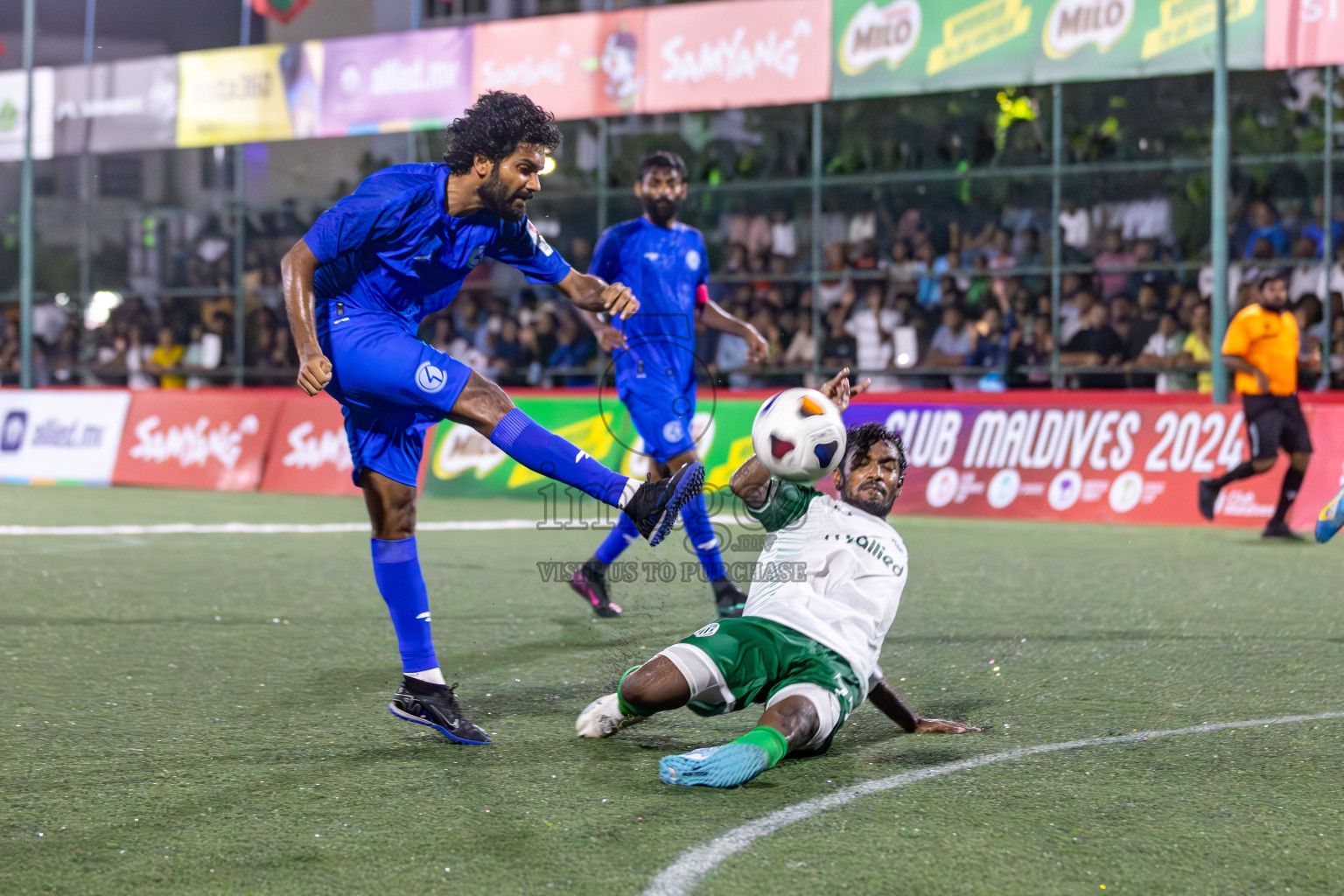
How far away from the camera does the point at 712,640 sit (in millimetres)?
4047

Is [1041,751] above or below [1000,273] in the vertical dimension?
below

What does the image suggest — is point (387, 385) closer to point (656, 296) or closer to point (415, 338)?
point (415, 338)

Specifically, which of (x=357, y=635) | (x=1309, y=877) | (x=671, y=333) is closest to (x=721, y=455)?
(x=671, y=333)

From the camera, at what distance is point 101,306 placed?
24.2m

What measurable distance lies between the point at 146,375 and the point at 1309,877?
20.2 meters

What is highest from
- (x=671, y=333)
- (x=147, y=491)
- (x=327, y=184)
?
(x=327, y=184)

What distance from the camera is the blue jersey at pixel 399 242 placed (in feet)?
14.3

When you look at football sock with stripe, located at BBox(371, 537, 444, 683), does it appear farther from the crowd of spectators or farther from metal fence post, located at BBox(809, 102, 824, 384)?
metal fence post, located at BBox(809, 102, 824, 384)

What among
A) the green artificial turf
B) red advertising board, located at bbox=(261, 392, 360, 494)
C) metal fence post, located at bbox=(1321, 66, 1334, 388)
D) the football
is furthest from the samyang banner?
the football

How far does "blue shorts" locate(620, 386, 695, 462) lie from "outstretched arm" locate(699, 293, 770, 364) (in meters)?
0.37

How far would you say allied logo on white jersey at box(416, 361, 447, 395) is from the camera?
4270mm

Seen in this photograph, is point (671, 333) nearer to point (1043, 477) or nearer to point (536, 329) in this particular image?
point (1043, 477)

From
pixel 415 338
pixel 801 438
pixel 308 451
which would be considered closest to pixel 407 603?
pixel 415 338

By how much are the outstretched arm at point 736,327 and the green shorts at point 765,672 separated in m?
2.92
